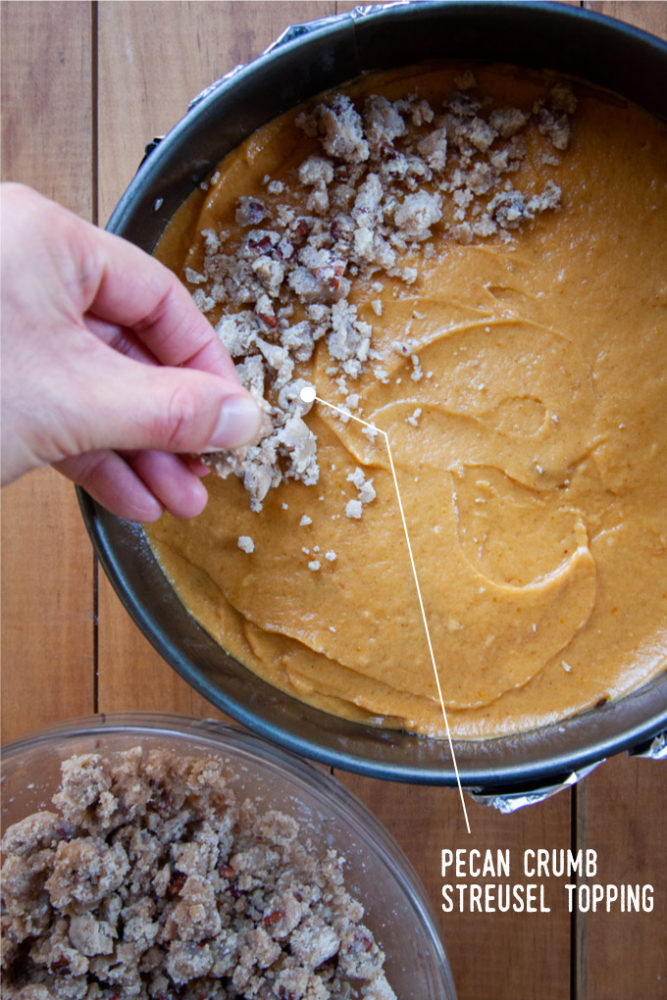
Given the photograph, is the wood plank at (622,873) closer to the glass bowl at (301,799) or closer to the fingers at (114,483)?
the glass bowl at (301,799)

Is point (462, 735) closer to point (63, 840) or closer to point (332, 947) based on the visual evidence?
point (332, 947)

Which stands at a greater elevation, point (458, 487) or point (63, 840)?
point (458, 487)

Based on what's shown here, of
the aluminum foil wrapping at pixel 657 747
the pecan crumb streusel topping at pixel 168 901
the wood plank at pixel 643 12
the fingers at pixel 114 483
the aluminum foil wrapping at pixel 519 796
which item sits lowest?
the pecan crumb streusel topping at pixel 168 901

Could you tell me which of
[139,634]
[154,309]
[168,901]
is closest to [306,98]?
[154,309]

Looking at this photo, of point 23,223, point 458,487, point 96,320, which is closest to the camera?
point 23,223

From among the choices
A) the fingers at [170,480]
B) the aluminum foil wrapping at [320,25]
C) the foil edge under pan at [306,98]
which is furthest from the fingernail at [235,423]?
the aluminum foil wrapping at [320,25]

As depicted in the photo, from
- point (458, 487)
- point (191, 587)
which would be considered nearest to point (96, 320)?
point (191, 587)
